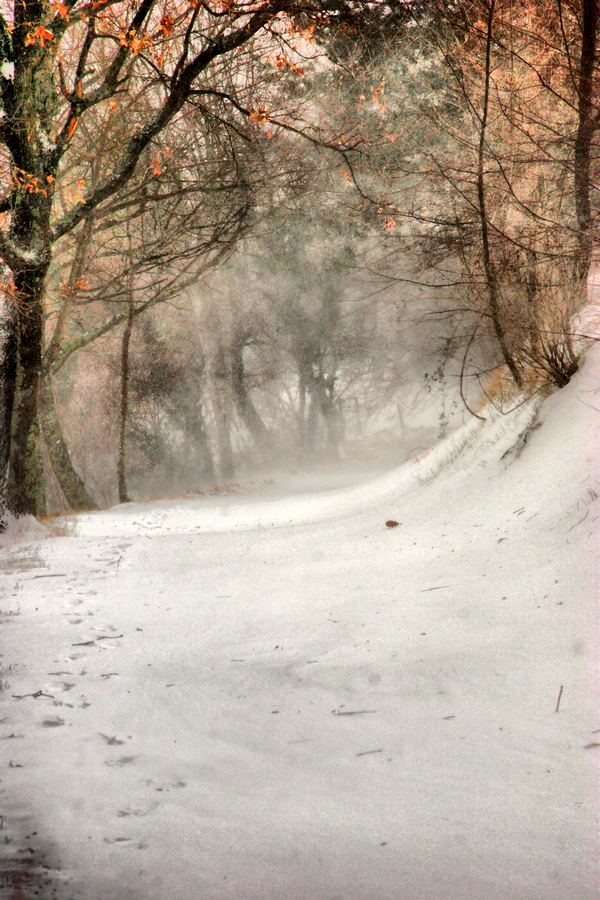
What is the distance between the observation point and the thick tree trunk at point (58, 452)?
10.3 m

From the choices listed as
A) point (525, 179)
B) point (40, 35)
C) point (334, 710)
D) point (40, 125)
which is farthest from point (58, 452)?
point (334, 710)

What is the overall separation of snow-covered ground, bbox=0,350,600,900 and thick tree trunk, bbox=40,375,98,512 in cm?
560

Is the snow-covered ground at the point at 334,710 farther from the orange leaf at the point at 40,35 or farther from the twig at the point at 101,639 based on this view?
the orange leaf at the point at 40,35

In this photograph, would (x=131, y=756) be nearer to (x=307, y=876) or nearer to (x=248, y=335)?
(x=307, y=876)

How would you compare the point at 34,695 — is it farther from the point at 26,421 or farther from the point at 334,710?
the point at 26,421

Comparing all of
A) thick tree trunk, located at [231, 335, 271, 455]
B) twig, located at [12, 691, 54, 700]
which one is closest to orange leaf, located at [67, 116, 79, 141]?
twig, located at [12, 691, 54, 700]

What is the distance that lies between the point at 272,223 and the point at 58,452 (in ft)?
29.0

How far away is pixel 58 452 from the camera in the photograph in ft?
35.1

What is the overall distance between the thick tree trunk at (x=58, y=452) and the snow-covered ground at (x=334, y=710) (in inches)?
221

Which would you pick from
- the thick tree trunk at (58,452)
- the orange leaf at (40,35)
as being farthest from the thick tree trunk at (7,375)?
the orange leaf at (40,35)

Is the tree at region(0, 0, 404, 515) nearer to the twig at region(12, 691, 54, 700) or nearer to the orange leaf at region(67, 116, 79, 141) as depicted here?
the orange leaf at region(67, 116, 79, 141)

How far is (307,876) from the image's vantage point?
1760 mm

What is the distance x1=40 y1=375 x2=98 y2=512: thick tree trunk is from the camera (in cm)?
1027

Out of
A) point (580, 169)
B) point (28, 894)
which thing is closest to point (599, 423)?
point (580, 169)
